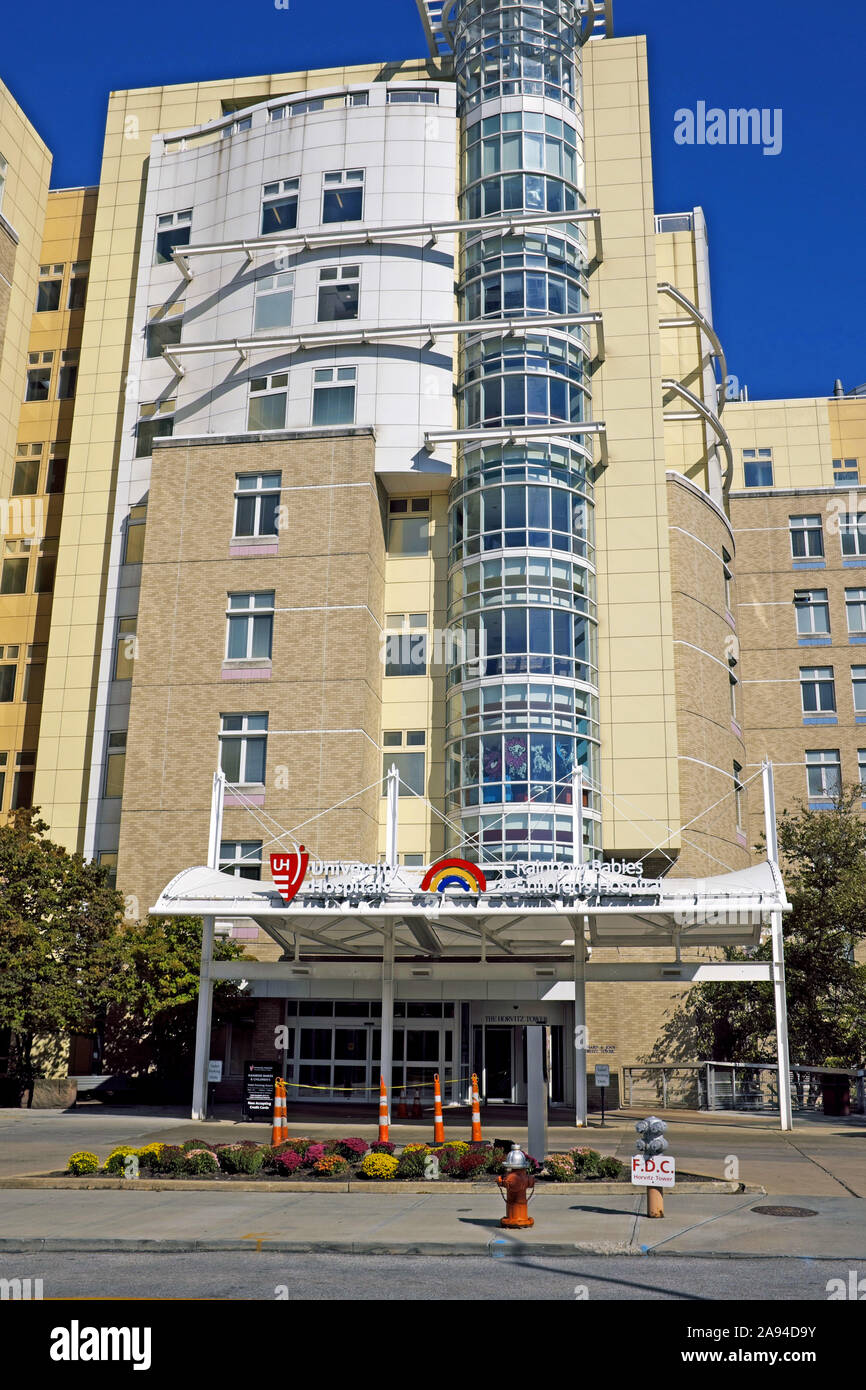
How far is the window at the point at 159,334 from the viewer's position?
54.8 metres

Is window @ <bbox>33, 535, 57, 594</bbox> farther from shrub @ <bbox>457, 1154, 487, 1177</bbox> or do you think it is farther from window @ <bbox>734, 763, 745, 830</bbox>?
shrub @ <bbox>457, 1154, 487, 1177</bbox>

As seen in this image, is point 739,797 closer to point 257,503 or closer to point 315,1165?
point 257,503

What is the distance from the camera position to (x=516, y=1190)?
14.9 m

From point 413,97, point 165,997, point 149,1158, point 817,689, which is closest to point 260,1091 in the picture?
point 165,997

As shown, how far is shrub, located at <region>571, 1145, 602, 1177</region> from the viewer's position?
63.6ft

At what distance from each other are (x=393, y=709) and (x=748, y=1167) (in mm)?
28194

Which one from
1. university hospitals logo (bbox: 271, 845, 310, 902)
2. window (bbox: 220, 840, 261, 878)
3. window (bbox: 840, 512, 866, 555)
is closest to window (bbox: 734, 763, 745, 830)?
window (bbox: 840, 512, 866, 555)

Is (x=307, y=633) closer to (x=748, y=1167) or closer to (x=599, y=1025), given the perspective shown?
(x=599, y=1025)

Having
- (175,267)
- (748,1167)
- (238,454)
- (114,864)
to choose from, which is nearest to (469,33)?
(175,267)

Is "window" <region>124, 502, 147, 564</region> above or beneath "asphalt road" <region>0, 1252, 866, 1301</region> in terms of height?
above

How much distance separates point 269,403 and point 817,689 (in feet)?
96.7

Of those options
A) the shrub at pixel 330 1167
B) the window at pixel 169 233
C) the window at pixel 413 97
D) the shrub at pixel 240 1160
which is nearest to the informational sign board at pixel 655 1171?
the shrub at pixel 330 1167

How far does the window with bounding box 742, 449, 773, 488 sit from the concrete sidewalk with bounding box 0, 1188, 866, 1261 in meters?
56.2

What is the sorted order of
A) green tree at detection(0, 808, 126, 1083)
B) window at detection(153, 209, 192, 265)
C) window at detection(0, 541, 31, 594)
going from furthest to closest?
window at detection(153, 209, 192, 265) → window at detection(0, 541, 31, 594) → green tree at detection(0, 808, 126, 1083)
